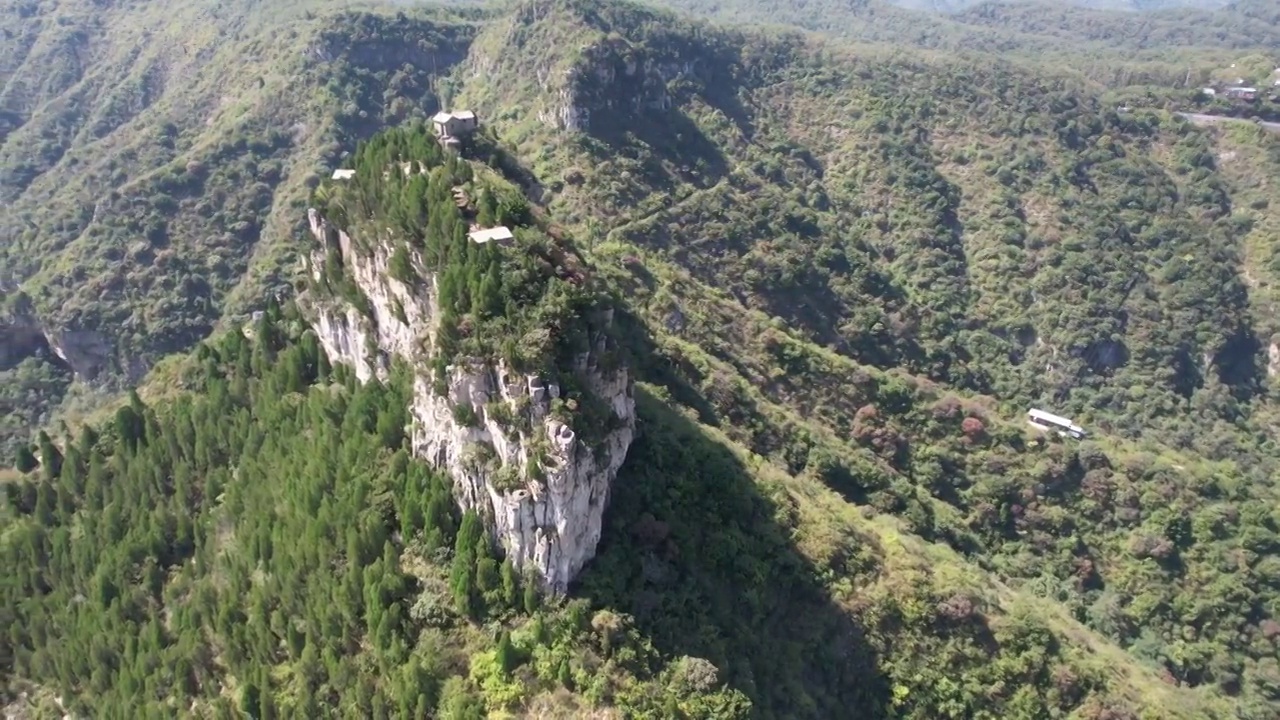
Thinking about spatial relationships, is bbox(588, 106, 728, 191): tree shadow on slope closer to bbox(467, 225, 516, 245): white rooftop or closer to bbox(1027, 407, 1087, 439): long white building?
bbox(1027, 407, 1087, 439): long white building

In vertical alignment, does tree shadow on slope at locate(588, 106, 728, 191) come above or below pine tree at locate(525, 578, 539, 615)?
above

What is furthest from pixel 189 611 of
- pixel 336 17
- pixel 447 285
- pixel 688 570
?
pixel 336 17

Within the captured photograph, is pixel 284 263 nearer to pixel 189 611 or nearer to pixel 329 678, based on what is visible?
pixel 189 611

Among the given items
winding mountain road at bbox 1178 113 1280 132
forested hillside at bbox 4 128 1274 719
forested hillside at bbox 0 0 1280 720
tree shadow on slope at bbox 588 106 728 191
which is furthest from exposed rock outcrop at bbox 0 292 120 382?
winding mountain road at bbox 1178 113 1280 132

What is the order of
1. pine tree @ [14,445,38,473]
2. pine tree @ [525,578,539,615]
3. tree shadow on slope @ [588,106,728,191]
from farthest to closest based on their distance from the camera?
tree shadow on slope @ [588,106,728,191]
pine tree @ [14,445,38,473]
pine tree @ [525,578,539,615]

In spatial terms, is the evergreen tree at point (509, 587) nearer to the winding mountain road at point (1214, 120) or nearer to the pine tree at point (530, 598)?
the pine tree at point (530, 598)

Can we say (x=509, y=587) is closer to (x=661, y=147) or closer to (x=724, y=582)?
(x=724, y=582)
